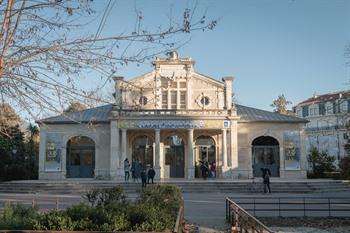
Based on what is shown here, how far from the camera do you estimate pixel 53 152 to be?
3981cm

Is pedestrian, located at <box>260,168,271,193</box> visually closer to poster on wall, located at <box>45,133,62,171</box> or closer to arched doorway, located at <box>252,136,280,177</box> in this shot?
arched doorway, located at <box>252,136,280,177</box>

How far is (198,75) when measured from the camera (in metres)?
41.6

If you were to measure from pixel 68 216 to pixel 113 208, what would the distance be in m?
1.07

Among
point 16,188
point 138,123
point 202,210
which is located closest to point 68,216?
point 202,210

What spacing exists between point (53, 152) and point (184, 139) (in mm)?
11413

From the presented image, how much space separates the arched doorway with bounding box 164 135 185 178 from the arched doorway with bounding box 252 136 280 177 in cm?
646

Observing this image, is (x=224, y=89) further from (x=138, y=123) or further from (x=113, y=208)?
(x=113, y=208)

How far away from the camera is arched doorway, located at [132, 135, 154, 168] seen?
1642 inches

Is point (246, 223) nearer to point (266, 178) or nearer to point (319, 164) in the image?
point (266, 178)

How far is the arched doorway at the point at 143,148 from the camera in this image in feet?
137

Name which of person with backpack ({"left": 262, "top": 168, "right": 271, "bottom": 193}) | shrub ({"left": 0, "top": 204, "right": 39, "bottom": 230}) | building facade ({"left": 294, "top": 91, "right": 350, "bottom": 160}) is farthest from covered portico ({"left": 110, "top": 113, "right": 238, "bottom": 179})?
building facade ({"left": 294, "top": 91, "right": 350, "bottom": 160})

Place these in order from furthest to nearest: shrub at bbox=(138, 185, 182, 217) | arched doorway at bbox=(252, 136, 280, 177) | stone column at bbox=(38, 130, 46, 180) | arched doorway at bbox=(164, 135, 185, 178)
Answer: arched doorway at bbox=(164, 135, 185, 178), arched doorway at bbox=(252, 136, 280, 177), stone column at bbox=(38, 130, 46, 180), shrub at bbox=(138, 185, 182, 217)

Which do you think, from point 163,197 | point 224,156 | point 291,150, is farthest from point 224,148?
point 163,197

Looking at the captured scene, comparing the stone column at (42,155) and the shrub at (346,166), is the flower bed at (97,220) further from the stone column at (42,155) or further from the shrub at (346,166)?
the stone column at (42,155)
